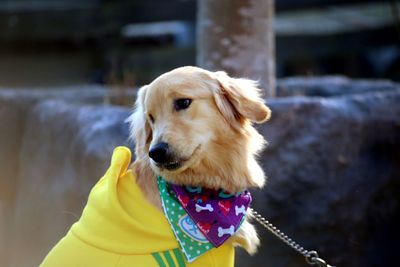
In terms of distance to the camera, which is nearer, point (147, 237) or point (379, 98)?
point (147, 237)

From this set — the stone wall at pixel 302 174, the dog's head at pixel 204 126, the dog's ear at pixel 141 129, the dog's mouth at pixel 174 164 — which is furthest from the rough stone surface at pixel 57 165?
the dog's mouth at pixel 174 164

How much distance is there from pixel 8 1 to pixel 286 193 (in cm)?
663

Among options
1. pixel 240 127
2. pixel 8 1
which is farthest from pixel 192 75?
pixel 8 1

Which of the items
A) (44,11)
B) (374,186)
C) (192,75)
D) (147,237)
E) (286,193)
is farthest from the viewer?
(44,11)

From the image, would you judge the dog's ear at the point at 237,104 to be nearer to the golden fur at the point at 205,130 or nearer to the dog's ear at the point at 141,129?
the golden fur at the point at 205,130

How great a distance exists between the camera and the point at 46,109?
19.8 ft

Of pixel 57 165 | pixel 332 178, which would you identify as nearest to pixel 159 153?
pixel 332 178


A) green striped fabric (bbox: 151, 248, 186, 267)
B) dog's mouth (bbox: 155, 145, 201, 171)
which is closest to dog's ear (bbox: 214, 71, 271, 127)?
dog's mouth (bbox: 155, 145, 201, 171)

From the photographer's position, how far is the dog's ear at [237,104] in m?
3.60

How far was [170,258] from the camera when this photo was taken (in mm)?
3324

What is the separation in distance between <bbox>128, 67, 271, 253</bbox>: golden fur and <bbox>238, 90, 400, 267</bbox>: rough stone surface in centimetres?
119

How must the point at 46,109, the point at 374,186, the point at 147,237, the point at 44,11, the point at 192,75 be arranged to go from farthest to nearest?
the point at 44,11
the point at 46,109
the point at 374,186
the point at 192,75
the point at 147,237

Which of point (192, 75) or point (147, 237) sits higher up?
point (192, 75)

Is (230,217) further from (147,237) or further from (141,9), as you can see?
(141,9)
